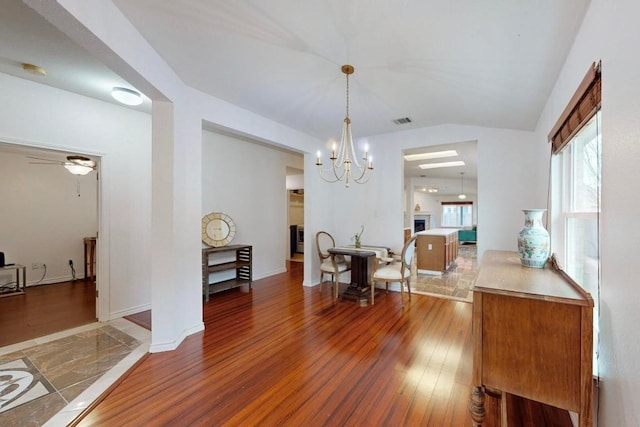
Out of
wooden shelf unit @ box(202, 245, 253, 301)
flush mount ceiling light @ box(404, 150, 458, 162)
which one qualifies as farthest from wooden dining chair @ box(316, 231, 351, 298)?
flush mount ceiling light @ box(404, 150, 458, 162)

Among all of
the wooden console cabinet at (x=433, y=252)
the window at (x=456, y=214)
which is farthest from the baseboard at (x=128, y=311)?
the window at (x=456, y=214)

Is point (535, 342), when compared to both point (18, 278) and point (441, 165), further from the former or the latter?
point (18, 278)

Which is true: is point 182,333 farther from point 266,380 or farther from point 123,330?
point 266,380

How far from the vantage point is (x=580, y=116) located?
1.48 m

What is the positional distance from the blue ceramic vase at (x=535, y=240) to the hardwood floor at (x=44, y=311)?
4535mm

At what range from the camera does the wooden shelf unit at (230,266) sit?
399cm

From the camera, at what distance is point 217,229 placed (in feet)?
14.9

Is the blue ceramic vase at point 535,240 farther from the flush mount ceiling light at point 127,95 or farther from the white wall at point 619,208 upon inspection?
the flush mount ceiling light at point 127,95

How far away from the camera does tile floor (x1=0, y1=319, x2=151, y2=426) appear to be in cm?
173

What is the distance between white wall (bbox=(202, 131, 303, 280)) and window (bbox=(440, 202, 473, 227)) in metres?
9.45

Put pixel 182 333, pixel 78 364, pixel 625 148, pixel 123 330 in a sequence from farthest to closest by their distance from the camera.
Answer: pixel 123 330 < pixel 182 333 < pixel 78 364 < pixel 625 148

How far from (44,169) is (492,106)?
291 inches

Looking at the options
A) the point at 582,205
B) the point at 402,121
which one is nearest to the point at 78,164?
the point at 402,121

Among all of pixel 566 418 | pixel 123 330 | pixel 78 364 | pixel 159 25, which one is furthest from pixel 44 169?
pixel 566 418
